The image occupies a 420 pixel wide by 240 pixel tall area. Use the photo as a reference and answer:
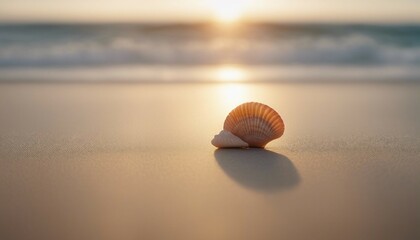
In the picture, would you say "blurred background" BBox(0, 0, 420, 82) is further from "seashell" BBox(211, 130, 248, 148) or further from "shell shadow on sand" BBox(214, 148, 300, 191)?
"shell shadow on sand" BBox(214, 148, 300, 191)

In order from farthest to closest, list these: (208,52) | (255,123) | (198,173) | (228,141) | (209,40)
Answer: (209,40) → (208,52) → (228,141) → (255,123) → (198,173)

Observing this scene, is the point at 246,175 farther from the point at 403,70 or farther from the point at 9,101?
the point at 403,70

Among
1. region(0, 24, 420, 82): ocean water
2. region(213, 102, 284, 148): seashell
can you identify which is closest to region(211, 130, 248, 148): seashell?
region(213, 102, 284, 148): seashell

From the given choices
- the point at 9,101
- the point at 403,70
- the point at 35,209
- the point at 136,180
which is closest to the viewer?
the point at 35,209

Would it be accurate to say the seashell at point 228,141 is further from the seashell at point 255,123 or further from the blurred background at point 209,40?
the blurred background at point 209,40

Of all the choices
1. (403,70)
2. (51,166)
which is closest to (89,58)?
(403,70)

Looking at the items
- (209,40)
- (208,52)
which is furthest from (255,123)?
(209,40)

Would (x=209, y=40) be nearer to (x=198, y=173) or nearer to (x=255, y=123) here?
(x=255, y=123)
